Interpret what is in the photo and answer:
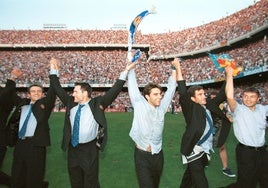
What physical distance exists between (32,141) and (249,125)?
3.35 m

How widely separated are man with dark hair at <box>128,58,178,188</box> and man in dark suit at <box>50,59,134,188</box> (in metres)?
0.44

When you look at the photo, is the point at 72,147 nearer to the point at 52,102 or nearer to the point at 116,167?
the point at 52,102

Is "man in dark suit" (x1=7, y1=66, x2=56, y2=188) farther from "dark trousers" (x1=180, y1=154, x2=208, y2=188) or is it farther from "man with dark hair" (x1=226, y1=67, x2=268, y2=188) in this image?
"man with dark hair" (x1=226, y1=67, x2=268, y2=188)

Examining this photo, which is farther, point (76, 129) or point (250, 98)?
point (250, 98)

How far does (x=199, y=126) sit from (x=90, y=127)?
164cm

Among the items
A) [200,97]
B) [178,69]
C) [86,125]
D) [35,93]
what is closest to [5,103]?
[35,93]

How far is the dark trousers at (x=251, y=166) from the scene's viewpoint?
15.4 feet

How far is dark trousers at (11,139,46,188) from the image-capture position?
193 inches

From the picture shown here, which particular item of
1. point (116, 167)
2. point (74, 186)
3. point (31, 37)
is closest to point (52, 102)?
point (74, 186)

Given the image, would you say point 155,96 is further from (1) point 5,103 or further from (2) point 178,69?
(1) point 5,103

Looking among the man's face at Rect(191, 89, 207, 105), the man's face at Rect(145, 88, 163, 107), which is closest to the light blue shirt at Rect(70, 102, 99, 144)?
the man's face at Rect(145, 88, 163, 107)

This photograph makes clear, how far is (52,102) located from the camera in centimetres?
516

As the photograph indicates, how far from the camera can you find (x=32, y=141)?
494 cm

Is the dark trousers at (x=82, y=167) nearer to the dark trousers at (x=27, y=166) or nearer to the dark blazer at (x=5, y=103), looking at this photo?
the dark trousers at (x=27, y=166)
